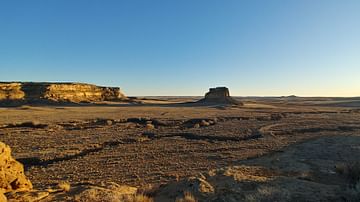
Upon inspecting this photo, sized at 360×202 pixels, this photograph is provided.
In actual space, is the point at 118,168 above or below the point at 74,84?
below

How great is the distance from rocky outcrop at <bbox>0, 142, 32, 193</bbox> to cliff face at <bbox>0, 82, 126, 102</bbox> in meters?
48.8

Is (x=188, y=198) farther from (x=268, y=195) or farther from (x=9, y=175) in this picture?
(x=9, y=175)

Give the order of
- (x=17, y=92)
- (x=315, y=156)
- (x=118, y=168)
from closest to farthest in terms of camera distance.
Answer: (x=118, y=168)
(x=315, y=156)
(x=17, y=92)

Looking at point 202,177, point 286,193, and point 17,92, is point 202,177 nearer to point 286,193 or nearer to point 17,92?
point 286,193

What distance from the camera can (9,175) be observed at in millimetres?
9719

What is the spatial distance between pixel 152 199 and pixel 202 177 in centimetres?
221

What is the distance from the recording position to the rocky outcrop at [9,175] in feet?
31.1

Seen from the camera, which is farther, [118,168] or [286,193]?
[118,168]

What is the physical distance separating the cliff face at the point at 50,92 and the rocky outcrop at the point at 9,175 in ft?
160

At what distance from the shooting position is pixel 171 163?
16016 mm

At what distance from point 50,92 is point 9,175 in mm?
53655

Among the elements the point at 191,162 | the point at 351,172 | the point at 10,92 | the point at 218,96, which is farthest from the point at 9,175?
the point at 218,96

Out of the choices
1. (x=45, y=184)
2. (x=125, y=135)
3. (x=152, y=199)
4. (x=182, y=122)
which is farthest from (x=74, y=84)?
(x=152, y=199)

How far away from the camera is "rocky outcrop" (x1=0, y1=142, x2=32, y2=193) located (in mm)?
9477
